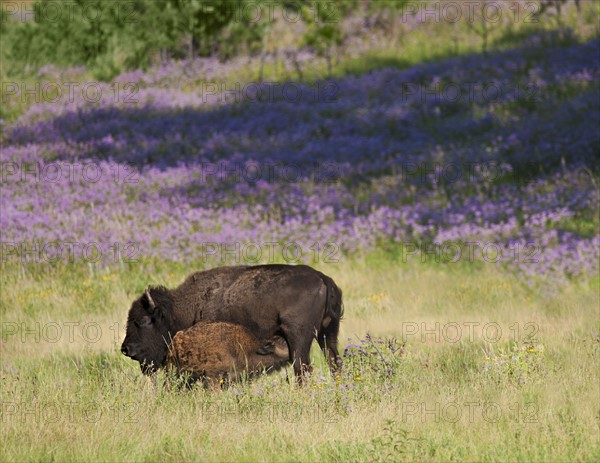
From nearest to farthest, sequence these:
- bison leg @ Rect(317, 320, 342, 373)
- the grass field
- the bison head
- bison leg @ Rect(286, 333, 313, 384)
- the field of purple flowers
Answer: the grass field < bison leg @ Rect(286, 333, 313, 384) < the bison head < bison leg @ Rect(317, 320, 342, 373) < the field of purple flowers

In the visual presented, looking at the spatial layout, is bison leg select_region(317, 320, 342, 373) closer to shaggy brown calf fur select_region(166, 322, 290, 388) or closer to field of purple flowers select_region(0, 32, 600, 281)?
shaggy brown calf fur select_region(166, 322, 290, 388)

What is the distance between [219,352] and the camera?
7.56m

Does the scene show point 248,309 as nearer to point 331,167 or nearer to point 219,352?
point 219,352

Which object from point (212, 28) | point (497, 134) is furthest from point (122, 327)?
point (212, 28)

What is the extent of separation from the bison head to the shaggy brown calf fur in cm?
19

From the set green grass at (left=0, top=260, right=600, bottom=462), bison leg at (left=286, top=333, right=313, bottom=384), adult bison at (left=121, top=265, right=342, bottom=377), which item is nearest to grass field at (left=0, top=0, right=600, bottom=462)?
green grass at (left=0, top=260, right=600, bottom=462)

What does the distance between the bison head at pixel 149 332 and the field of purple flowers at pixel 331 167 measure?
630 cm

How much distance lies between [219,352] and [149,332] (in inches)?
29.6

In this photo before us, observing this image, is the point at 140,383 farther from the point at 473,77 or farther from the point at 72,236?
the point at 473,77

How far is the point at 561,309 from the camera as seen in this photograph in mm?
11180

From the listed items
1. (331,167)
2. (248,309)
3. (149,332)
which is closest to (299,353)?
(248,309)

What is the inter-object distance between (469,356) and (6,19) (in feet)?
92.3

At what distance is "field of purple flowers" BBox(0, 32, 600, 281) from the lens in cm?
1534

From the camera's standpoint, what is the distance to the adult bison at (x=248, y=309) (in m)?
7.77
